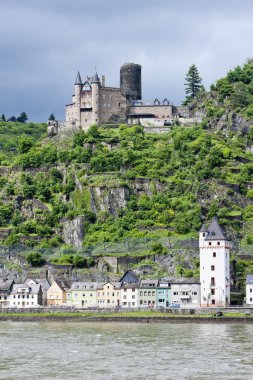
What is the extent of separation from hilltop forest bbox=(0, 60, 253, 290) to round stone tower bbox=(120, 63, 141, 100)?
31.9 feet

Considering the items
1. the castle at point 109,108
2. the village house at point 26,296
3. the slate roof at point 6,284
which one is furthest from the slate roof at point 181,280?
the castle at point 109,108

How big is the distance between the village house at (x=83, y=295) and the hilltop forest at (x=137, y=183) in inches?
154

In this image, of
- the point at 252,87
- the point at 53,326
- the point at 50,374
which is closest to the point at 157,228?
the point at 53,326

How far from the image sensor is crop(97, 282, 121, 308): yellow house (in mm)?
100875

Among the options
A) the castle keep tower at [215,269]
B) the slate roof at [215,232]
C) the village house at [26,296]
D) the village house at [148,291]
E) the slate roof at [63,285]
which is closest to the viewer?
the castle keep tower at [215,269]

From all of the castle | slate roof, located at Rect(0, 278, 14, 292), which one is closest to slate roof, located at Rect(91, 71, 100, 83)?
the castle

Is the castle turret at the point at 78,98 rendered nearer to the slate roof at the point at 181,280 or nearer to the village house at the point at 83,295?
the village house at the point at 83,295

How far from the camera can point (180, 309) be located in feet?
299

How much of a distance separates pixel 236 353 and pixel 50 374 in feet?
42.3

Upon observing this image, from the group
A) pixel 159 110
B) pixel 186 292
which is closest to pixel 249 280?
pixel 186 292

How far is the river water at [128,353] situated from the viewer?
49.9m

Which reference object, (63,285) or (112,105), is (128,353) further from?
(112,105)

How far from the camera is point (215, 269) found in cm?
9769

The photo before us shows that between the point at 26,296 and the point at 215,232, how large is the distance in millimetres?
21621
